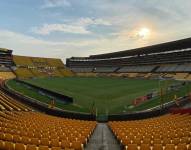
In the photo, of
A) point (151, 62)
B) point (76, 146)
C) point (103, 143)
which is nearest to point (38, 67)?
point (151, 62)

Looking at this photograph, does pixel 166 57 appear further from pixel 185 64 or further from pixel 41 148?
pixel 41 148

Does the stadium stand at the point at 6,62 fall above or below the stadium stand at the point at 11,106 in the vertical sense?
above

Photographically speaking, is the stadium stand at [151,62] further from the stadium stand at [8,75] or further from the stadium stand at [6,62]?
the stadium stand at [8,75]

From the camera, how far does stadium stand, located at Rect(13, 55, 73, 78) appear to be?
416ft

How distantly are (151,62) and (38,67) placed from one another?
5622cm

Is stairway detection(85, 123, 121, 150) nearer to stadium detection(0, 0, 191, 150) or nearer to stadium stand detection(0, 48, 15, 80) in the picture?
stadium detection(0, 0, 191, 150)

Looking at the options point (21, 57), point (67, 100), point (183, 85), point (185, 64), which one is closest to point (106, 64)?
point (21, 57)

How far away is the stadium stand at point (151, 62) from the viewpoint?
Answer: 9269 cm

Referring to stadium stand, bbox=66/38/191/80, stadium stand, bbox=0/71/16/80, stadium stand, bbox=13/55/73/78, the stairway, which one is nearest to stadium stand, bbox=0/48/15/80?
stadium stand, bbox=0/71/16/80

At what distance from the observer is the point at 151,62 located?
374 ft

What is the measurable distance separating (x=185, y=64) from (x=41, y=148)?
92.0 metres

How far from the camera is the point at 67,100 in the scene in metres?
42.9

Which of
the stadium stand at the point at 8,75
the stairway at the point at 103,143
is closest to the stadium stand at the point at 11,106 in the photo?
the stairway at the point at 103,143

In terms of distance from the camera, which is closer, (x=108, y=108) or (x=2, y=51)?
(x=108, y=108)
